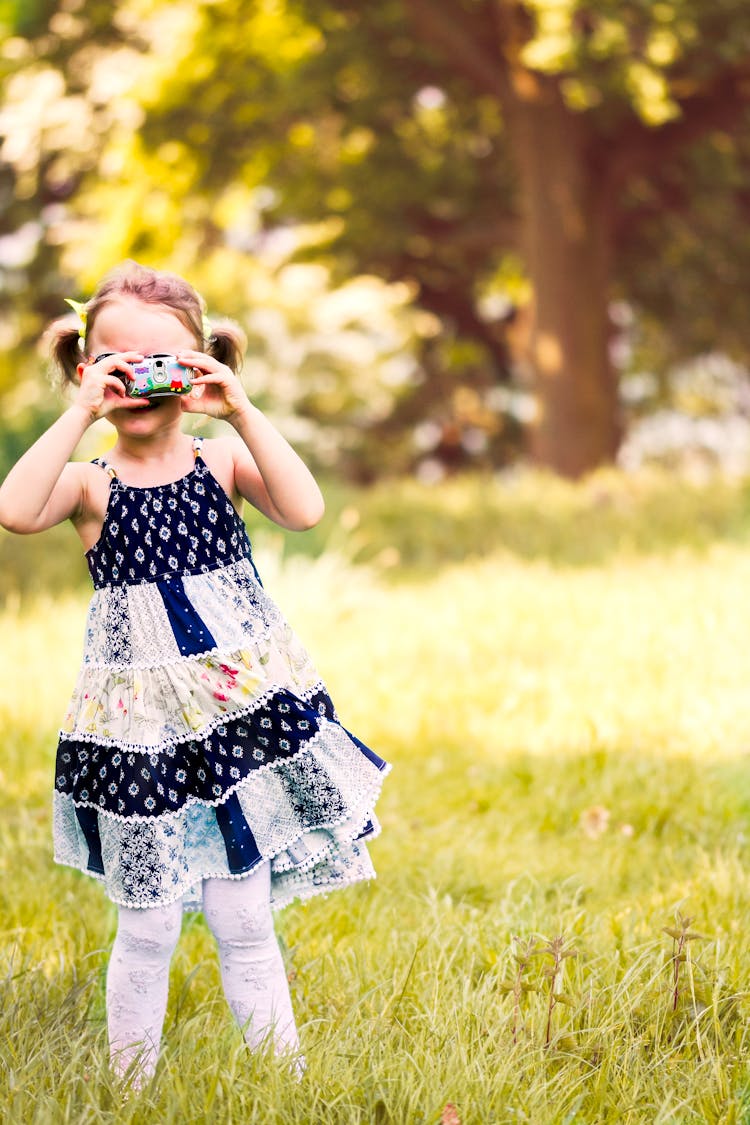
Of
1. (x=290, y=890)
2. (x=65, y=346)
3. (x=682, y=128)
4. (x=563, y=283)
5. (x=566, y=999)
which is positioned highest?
(x=682, y=128)

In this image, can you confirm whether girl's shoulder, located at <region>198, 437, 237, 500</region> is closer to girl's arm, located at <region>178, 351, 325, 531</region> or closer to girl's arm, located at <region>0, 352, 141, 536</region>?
girl's arm, located at <region>178, 351, 325, 531</region>

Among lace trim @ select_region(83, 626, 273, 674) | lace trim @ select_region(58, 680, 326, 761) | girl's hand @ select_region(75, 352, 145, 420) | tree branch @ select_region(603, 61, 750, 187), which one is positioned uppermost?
tree branch @ select_region(603, 61, 750, 187)

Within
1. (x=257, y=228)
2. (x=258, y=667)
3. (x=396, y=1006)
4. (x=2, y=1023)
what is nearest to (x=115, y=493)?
(x=258, y=667)

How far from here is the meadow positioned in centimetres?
207

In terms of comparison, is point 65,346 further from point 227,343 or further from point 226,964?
point 226,964

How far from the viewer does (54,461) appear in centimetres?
210

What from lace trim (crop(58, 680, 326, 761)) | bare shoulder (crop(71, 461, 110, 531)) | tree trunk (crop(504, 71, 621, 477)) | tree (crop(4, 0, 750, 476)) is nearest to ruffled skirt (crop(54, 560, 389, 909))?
lace trim (crop(58, 680, 326, 761))

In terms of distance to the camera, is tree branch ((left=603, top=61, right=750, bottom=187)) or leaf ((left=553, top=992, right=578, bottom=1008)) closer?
leaf ((left=553, top=992, right=578, bottom=1008))

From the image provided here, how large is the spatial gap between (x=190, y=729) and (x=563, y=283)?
10339 mm

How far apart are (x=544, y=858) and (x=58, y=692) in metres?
2.44

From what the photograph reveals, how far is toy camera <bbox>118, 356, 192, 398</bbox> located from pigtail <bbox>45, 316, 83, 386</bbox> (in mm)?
273

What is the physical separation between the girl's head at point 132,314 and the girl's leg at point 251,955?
1.01m

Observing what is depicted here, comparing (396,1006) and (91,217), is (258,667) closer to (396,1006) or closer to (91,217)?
(396,1006)

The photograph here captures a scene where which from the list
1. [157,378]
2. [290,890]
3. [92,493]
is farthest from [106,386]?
[290,890]
